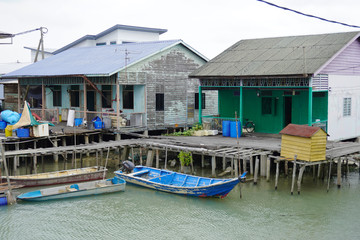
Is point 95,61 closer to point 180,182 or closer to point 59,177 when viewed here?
point 59,177

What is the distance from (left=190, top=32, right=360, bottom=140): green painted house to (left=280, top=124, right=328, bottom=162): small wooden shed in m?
3.67

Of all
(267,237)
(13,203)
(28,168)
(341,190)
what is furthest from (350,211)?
(28,168)

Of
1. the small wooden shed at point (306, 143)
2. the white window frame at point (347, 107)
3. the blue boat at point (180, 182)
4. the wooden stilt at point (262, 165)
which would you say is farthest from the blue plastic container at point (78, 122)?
the white window frame at point (347, 107)

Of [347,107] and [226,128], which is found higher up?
[347,107]

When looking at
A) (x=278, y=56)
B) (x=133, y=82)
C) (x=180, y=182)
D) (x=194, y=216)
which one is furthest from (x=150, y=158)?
(x=278, y=56)

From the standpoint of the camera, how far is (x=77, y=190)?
18953 millimetres

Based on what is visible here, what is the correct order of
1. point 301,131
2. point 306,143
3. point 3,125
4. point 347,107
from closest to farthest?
point 306,143 → point 301,131 → point 347,107 → point 3,125

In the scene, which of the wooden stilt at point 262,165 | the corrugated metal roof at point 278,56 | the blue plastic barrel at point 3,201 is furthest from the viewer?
the corrugated metal roof at point 278,56

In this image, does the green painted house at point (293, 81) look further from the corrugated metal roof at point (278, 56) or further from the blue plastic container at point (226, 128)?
the blue plastic container at point (226, 128)

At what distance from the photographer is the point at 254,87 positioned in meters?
25.1

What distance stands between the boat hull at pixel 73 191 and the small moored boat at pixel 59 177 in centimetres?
150

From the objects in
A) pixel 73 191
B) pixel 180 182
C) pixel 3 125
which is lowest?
pixel 73 191

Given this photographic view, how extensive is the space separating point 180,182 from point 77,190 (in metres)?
4.30

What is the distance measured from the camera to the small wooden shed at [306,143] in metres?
18.5
